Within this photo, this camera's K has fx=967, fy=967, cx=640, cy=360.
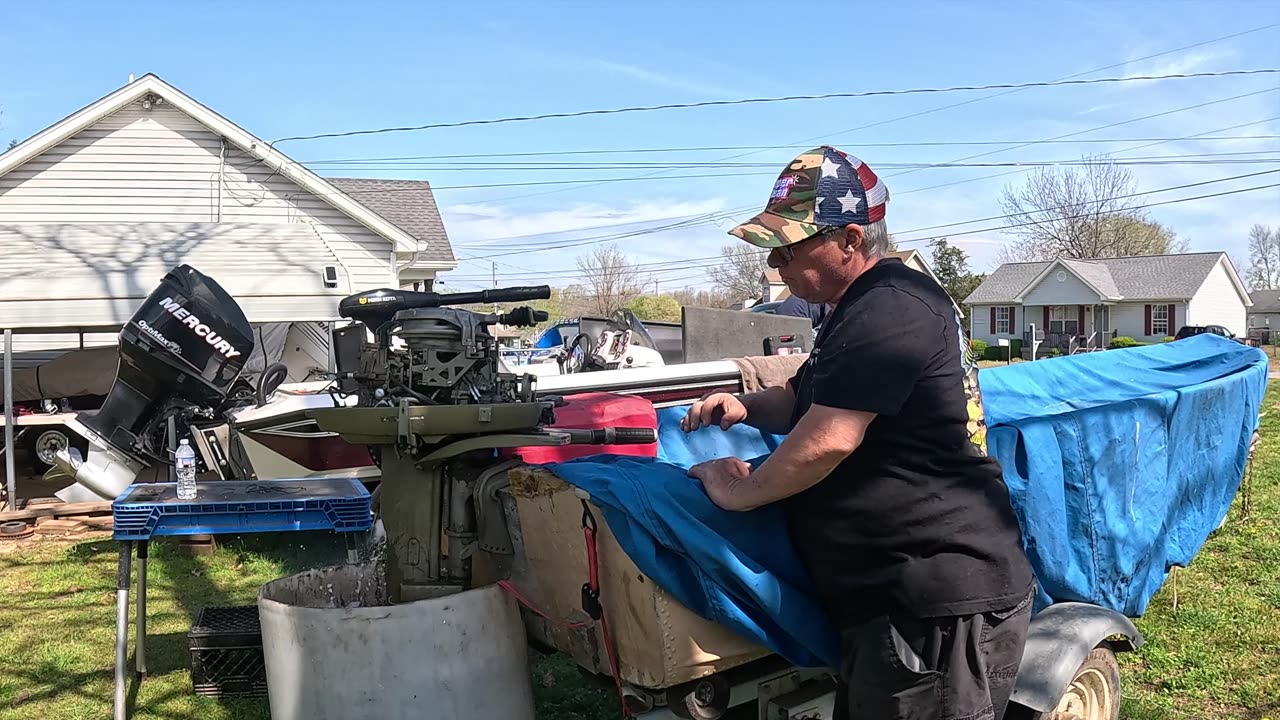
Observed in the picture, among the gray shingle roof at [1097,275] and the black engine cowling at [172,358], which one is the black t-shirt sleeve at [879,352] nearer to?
the black engine cowling at [172,358]

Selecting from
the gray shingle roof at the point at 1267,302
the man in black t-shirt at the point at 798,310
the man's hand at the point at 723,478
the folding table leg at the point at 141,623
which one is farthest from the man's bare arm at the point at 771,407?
the gray shingle roof at the point at 1267,302

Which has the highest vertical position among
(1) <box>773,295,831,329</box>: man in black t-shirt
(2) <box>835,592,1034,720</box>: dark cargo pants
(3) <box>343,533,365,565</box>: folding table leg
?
(1) <box>773,295,831,329</box>: man in black t-shirt

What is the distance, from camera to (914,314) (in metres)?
2.04

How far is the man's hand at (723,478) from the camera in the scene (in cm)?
227

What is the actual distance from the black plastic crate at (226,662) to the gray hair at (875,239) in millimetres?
3240

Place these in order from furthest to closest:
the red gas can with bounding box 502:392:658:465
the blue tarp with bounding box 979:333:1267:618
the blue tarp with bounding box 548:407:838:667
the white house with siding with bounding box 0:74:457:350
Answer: the white house with siding with bounding box 0:74:457:350 < the red gas can with bounding box 502:392:658:465 < the blue tarp with bounding box 979:333:1267:618 < the blue tarp with bounding box 548:407:838:667

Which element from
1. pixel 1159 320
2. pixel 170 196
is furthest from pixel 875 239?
pixel 1159 320

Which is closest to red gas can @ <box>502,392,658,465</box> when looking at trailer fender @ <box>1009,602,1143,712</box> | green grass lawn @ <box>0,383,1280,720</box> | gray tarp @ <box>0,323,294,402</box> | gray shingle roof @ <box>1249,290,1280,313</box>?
green grass lawn @ <box>0,383,1280,720</box>

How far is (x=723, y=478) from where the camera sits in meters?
2.33

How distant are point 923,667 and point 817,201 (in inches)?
41.8

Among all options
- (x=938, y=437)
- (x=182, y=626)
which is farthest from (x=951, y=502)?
(x=182, y=626)

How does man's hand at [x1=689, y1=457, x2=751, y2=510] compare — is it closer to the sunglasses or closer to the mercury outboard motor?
the sunglasses

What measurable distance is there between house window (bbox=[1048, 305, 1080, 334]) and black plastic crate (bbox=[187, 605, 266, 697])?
49.5 m

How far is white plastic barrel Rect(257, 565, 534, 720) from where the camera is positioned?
2.67 meters
